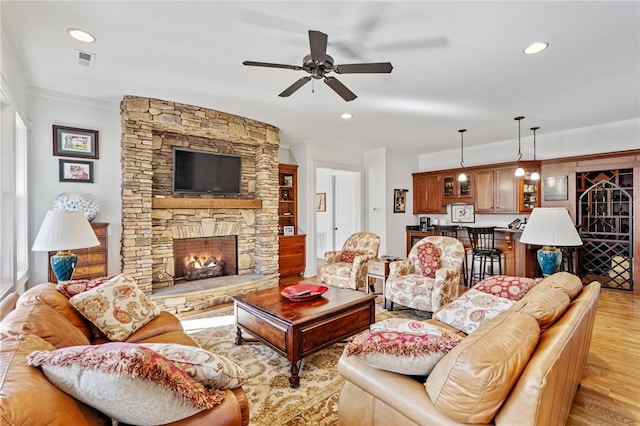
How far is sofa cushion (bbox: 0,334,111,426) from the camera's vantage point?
822 mm

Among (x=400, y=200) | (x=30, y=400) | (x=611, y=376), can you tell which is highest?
(x=400, y=200)

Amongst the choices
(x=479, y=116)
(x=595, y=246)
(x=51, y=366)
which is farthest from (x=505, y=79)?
(x=51, y=366)

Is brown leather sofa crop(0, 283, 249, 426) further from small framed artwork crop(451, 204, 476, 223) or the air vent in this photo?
small framed artwork crop(451, 204, 476, 223)

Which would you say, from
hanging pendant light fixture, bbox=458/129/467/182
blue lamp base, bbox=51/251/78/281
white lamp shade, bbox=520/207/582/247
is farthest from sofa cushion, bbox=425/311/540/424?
hanging pendant light fixture, bbox=458/129/467/182

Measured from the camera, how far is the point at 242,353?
2.81m

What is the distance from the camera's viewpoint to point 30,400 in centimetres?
87

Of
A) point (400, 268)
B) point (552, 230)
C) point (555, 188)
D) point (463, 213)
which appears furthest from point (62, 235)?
point (555, 188)

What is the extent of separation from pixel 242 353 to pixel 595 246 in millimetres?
5801

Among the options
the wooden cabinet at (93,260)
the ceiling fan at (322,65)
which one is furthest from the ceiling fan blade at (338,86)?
the wooden cabinet at (93,260)

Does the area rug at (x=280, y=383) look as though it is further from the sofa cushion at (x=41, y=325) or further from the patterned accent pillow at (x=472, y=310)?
the sofa cushion at (x=41, y=325)

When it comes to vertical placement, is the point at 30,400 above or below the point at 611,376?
above

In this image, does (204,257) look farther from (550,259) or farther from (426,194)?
(426,194)

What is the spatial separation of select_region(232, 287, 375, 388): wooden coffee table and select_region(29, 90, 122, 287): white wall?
94.9 inches

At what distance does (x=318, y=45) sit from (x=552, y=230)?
2.45 m
